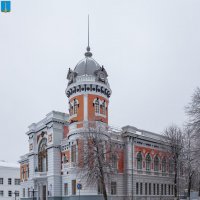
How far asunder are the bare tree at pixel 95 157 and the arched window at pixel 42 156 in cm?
1430

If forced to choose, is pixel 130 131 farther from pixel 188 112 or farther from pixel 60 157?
pixel 188 112

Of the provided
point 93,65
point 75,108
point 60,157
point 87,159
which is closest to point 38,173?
point 60,157

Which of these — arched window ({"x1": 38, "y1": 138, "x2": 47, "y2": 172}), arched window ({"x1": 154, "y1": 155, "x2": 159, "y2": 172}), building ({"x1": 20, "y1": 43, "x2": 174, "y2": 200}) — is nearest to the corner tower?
building ({"x1": 20, "y1": 43, "x2": 174, "y2": 200})

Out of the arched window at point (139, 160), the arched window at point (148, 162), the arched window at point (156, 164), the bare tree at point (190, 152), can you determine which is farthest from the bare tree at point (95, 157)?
the arched window at point (156, 164)

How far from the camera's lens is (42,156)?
187 ft

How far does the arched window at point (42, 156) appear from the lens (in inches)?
2213

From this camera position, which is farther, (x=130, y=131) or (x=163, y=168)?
(x=163, y=168)

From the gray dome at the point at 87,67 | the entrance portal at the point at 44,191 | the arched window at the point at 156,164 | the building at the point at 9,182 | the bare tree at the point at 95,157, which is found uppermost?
the gray dome at the point at 87,67

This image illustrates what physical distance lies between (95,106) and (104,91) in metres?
3.36

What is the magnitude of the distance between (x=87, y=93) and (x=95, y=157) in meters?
13.0

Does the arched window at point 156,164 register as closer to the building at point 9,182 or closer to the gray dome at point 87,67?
the gray dome at point 87,67

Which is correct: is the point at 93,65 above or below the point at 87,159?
above

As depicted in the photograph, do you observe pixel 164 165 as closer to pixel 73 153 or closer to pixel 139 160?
pixel 139 160

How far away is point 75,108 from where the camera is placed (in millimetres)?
50438
